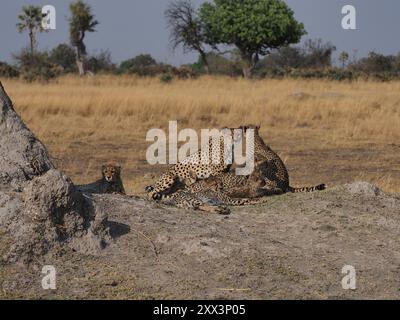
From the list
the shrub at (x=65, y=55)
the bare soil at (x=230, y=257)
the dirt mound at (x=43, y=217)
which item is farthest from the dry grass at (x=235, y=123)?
the shrub at (x=65, y=55)

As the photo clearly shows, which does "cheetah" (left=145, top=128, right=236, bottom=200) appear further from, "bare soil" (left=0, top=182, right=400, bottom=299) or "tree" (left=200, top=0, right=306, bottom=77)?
"tree" (left=200, top=0, right=306, bottom=77)

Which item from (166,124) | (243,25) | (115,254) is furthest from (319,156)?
(243,25)

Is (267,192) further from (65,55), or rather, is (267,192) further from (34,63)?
(65,55)

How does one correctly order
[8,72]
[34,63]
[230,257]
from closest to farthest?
1. [230,257]
2. [8,72]
3. [34,63]

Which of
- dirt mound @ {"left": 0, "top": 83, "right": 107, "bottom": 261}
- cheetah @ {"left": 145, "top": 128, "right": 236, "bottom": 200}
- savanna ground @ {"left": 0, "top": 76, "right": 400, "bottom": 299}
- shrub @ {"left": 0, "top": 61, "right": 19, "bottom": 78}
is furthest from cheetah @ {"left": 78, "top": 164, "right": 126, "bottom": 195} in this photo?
shrub @ {"left": 0, "top": 61, "right": 19, "bottom": 78}

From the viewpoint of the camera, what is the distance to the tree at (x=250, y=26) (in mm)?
33469

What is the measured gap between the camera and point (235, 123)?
1382 centimetres

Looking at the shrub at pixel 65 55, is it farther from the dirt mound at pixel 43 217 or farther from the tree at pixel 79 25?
the dirt mound at pixel 43 217

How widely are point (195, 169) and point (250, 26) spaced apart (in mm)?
26699

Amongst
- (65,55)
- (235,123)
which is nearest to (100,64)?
(65,55)

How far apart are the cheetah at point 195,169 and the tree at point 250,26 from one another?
2513 cm

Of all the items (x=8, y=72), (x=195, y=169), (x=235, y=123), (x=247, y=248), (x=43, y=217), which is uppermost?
(x=8, y=72)

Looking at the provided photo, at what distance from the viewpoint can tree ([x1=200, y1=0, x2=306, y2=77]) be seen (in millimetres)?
33469
